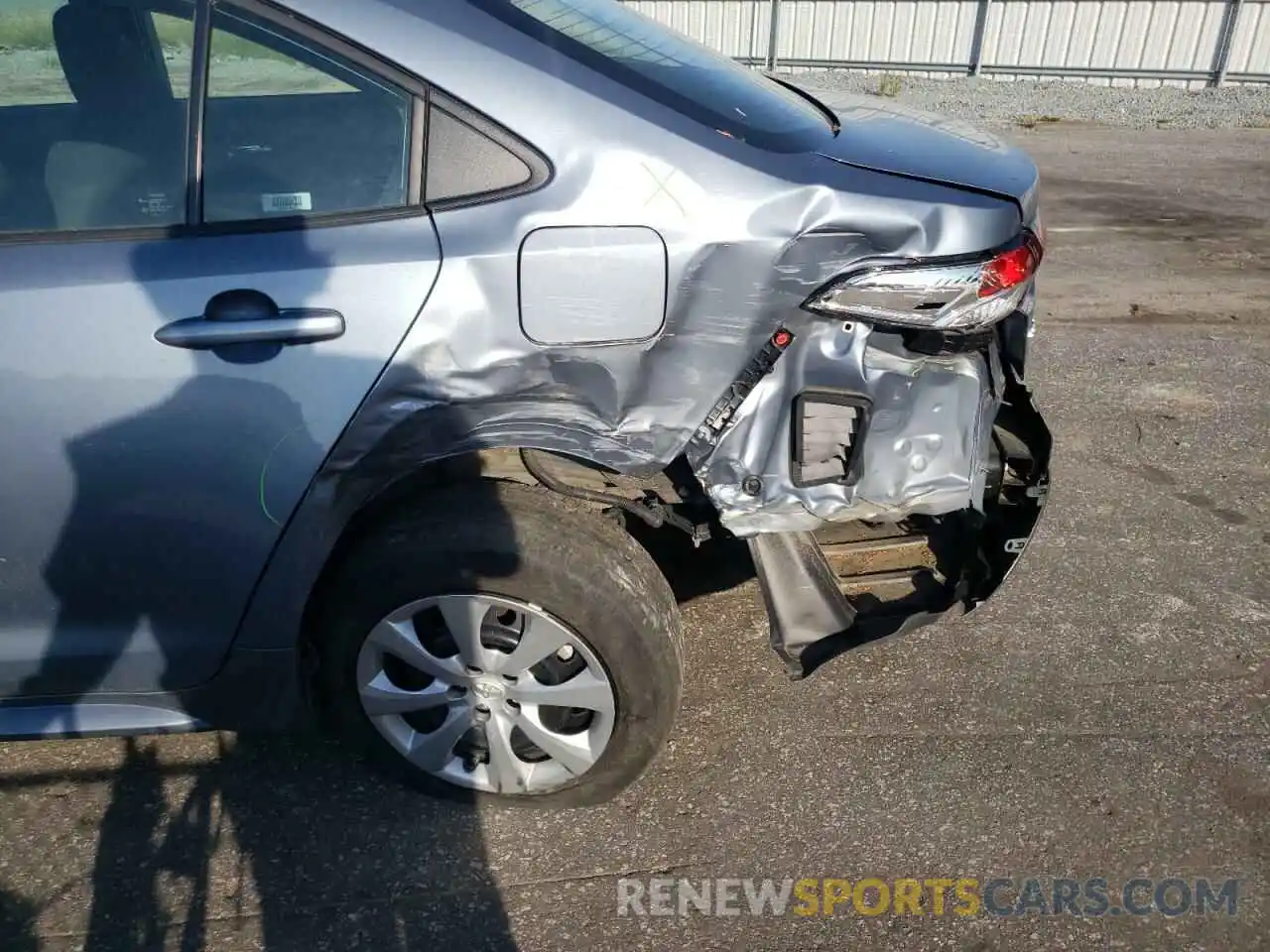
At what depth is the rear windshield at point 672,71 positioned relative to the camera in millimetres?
2002

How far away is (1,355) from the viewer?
75.2 inches

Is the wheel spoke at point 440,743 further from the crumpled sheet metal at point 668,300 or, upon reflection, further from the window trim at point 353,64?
the window trim at point 353,64

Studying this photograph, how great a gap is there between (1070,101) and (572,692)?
590 inches

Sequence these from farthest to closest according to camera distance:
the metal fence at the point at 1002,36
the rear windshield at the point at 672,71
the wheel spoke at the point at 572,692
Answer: the metal fence at the point at 1002,36
the wheel spoke at the point at 572,692
the rear windshield at the point at 672,71

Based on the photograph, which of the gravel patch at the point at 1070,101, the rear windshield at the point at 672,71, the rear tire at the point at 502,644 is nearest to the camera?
the rear windshield at the point at 672,71

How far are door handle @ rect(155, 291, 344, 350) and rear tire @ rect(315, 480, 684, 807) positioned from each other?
46 cm

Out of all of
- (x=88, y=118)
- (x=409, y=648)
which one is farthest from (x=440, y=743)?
(x=88, y=118)

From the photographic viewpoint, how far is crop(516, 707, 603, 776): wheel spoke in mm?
2297

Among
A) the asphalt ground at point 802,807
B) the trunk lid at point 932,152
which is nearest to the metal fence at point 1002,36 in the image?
the asphalt ground at point 802,807

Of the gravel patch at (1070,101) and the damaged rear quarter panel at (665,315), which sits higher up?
the damaged rear quarter panel at (665,315)

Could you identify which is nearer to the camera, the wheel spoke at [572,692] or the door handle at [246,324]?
the door handle at [246,324]

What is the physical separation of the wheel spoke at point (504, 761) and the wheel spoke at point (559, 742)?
5 centimetres

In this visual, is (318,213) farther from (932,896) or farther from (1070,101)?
(1070,101)

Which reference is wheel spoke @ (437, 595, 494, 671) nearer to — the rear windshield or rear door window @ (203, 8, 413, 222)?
rear door window @ (203, 8, 413, 222)
